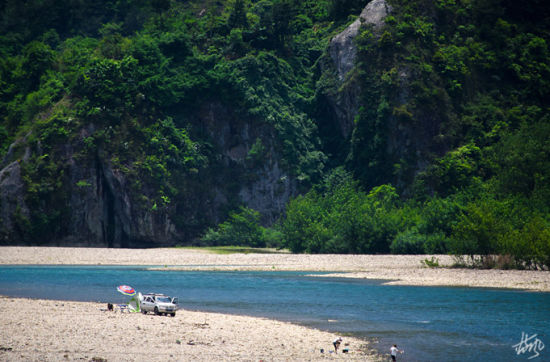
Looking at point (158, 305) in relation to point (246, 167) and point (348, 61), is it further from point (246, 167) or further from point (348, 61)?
point (348, 61)

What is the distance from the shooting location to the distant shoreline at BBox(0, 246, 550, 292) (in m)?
45.8

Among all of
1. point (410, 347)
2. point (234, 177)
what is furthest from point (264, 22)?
point (410, 347)

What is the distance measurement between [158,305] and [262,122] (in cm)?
6658

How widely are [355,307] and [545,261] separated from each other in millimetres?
20801

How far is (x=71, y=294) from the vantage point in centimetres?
3934

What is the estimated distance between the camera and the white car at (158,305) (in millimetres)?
29750

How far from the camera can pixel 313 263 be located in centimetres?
6344

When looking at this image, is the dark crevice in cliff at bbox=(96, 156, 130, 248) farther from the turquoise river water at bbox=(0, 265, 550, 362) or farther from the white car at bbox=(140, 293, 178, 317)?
the white car at bbox=(140, 293, 178, 317)

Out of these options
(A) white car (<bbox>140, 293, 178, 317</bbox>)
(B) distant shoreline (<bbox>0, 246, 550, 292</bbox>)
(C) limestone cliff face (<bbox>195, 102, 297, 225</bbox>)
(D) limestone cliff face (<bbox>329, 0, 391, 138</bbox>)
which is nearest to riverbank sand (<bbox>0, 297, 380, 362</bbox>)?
(A) white car (<bbox>140, 293, 178, 317</bbox>)

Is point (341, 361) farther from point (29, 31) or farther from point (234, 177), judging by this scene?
point (29, 31)

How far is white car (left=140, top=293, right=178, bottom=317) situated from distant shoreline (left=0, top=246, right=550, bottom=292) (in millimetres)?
21111

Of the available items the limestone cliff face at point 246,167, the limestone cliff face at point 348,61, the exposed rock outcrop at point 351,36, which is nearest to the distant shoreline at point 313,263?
the limestone cliff face at point 246,167

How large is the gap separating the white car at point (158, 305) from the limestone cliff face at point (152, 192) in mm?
55813

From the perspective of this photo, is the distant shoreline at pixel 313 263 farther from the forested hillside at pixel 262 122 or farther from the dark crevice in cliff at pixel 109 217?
the dark crevice in cliff at pixel 109 217
